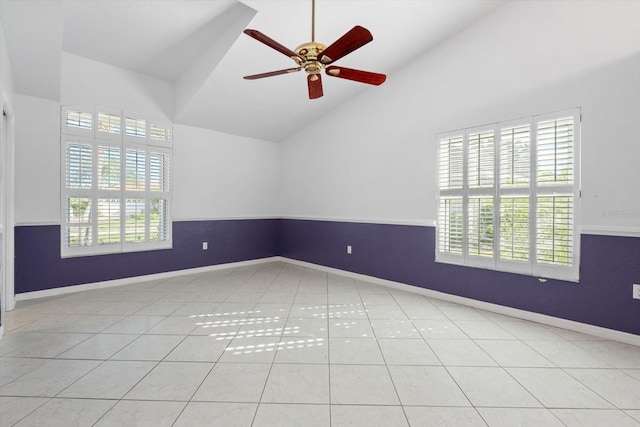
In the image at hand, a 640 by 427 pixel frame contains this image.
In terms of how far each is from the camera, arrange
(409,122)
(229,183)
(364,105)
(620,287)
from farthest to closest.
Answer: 1. (229,183)
2. (364,105)
3. (409,122)
4. (620,287)

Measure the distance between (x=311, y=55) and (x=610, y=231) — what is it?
9.37 ft

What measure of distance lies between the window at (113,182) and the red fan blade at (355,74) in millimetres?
3348

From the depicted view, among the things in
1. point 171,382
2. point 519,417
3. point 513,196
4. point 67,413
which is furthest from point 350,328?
point 513,196

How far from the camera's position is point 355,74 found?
2.31m

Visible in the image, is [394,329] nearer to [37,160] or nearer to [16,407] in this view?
[16,407]

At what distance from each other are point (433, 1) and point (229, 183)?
3.91 meters

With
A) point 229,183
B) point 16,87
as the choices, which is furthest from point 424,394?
point 16,87

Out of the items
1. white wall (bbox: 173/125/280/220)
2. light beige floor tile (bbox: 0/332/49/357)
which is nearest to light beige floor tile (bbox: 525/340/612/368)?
light beige floor tile (bbox: 0/332/49/357)

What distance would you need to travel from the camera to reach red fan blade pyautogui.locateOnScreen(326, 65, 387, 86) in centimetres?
224

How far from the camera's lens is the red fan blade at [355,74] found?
2.24 metres

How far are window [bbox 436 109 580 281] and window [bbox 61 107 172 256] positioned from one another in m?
4.00

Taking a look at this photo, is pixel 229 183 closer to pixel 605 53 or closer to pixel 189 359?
pixel 189 359

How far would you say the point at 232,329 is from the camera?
8.80 ft

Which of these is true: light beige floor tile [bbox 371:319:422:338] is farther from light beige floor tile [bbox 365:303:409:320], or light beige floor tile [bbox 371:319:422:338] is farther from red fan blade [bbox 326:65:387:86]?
red fan blade [bbox 326:65:387:86]
